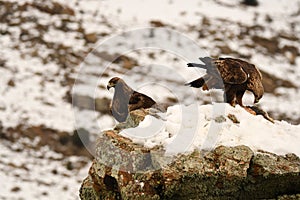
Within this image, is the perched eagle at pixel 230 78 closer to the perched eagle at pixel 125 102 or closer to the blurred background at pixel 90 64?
the perched eagle at pixel 125 102

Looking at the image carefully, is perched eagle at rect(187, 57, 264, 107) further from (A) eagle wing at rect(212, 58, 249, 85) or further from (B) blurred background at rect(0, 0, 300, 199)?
(B) blurred background at rect(0, 0, 300, 199)

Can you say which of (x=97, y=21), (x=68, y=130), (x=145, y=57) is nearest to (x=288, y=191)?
(x=68, y=130)

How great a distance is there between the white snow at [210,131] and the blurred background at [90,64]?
6117mm

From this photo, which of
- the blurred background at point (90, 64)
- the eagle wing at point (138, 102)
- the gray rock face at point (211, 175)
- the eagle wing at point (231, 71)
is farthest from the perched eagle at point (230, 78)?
the blurred background at point (90, 64)

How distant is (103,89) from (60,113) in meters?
1.69

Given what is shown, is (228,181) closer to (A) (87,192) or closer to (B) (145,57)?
(A) (87,192)

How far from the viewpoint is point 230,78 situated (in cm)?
466

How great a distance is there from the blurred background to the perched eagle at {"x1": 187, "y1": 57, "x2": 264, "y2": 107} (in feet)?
20.1

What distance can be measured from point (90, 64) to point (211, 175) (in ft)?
39.8

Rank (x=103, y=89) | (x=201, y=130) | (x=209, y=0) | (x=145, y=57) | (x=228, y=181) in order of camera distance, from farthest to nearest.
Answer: (x=209, y=0)
(x=145, y=57)
(x=103, y=89)
(x=201, y=130)
(x=228, y=181)

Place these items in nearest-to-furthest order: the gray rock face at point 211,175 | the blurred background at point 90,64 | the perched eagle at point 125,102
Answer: the gray rock face at point 211,175
the perched eagle at point 125,102
the blurred background at point 90,64

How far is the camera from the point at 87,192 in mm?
4637

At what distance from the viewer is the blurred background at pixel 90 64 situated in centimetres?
1149

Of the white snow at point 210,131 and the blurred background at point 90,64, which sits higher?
the white snow at point 210,131
